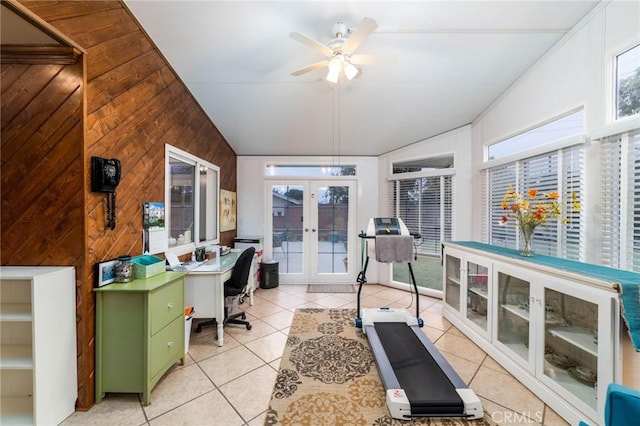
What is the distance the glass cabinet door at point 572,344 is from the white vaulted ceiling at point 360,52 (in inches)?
91.1

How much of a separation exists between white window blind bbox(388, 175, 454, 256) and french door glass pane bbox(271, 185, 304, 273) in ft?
5.96

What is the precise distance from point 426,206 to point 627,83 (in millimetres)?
2503

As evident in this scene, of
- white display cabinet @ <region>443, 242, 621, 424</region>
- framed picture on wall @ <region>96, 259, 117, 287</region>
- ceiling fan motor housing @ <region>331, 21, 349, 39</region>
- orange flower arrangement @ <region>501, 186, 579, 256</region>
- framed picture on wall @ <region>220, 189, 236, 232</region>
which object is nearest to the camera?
white display cabinet @ <region>443, 242, 621, 424</region>

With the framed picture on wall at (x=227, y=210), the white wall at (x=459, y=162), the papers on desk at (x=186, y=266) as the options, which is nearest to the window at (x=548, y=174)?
the white wall at (x=459, y=162)

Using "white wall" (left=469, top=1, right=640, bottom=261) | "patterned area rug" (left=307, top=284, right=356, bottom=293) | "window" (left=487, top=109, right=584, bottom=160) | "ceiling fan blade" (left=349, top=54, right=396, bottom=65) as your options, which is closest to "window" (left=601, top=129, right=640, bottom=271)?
"white wall" (left=469, top=1, right=640, bottom=261)

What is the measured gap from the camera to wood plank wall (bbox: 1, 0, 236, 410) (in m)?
1.73

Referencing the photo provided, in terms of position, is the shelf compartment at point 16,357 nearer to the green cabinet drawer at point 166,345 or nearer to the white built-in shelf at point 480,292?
the green cabinet drawer at point 166,345

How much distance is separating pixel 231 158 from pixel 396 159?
3.07 meters

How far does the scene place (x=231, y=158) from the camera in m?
4.52

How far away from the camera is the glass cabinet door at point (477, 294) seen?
2.62 meters

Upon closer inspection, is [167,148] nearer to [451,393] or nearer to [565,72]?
[451,393]

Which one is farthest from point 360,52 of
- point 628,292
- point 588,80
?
point 628,292

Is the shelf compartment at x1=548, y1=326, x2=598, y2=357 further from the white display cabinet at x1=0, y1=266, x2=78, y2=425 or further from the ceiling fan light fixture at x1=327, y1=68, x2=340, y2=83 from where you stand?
the white display cabinet at x1=0, y1=266, x2=78, y2=425

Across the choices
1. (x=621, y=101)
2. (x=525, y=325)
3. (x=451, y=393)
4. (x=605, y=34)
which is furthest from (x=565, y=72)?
(x=451, y=393)
